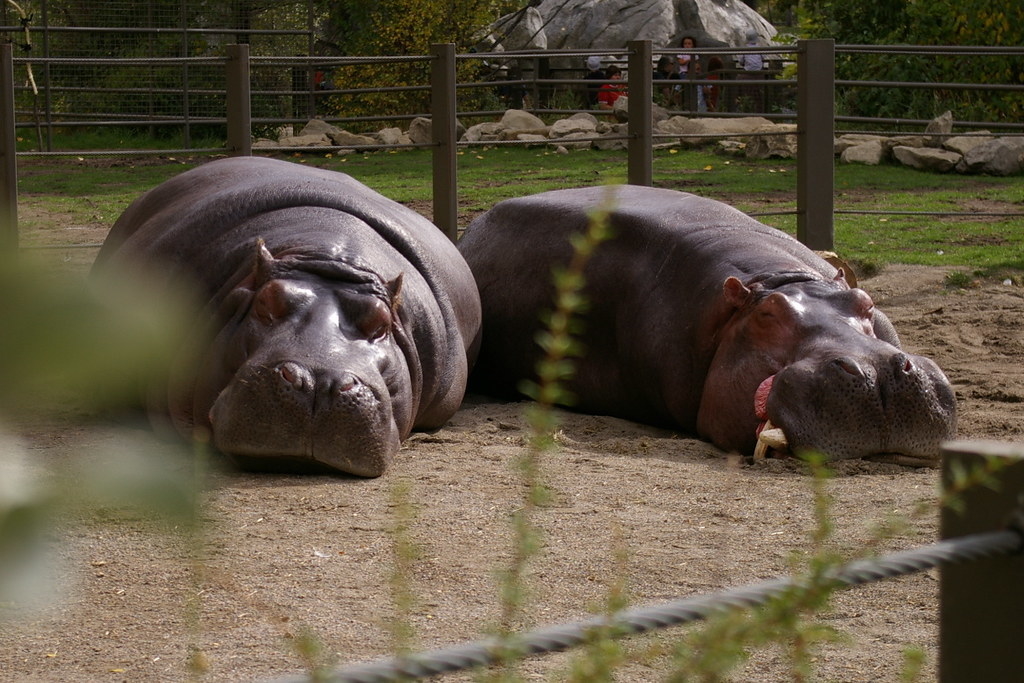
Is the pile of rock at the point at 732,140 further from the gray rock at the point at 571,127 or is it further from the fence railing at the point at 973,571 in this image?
the fence railing at the point at 973,571

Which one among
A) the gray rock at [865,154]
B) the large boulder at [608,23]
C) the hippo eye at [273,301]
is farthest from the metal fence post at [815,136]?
the large boulder at [608,23]

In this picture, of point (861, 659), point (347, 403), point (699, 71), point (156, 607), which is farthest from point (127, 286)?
point (699, 71)

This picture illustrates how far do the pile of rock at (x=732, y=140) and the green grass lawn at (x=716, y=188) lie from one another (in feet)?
0.61

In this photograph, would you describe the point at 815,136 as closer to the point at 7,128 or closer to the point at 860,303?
the point at 860,303

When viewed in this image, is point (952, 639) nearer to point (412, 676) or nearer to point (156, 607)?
point (412, 676)

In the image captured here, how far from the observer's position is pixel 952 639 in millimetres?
1314

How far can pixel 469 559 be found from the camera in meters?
3.17

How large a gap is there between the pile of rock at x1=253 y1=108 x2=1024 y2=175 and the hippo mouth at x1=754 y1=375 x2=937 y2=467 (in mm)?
8431

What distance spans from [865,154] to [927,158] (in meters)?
0.75

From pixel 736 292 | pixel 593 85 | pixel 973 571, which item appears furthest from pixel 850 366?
pixel 593 85

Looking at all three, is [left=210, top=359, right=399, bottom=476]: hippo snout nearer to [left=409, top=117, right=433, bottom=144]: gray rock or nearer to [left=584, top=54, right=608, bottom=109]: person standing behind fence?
[left=409, top=117, right=433, bottom=144]: gray rock

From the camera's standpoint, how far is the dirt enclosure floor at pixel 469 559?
2.53 meters

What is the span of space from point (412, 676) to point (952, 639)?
69 cm

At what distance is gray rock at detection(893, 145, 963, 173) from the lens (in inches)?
514
